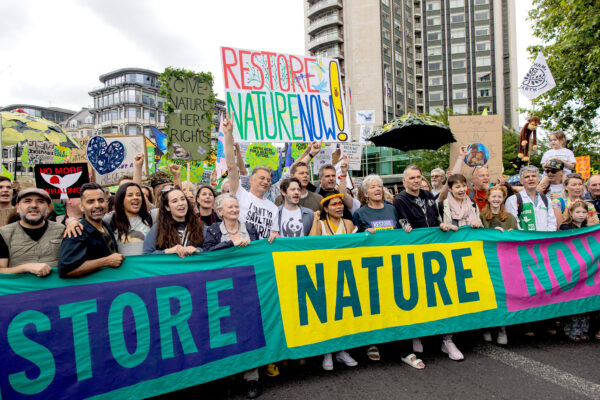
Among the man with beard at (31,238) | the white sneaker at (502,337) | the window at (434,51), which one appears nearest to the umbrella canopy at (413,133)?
the white sneaker at (502,337)

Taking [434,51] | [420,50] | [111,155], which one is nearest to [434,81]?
[434,51]

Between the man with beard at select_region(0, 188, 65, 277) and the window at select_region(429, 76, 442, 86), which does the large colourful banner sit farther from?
the window at select_region(429, 76, 442, 86)

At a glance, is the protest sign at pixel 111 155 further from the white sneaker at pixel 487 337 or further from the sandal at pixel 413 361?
the white sneaker at pixel 487 337

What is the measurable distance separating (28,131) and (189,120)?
2.85m

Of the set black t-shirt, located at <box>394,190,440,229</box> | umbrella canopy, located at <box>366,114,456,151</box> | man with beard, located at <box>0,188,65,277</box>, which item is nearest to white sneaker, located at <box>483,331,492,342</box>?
black t-shirt, located at <box>394,190,440,229</box>

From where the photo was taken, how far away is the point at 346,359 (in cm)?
343

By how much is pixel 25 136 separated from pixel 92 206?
13.5 ft

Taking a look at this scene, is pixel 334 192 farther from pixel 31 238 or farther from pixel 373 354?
pixel 31 238

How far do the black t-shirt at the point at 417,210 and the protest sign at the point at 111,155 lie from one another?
4992 mm

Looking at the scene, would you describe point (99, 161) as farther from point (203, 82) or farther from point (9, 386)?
point (9, 386)

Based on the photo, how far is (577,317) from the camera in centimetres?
399

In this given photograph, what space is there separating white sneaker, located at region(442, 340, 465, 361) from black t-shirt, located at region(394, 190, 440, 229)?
3.78ft

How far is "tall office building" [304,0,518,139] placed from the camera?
180 ft

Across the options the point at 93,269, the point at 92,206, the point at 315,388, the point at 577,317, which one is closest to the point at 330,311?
the point at 315,388
